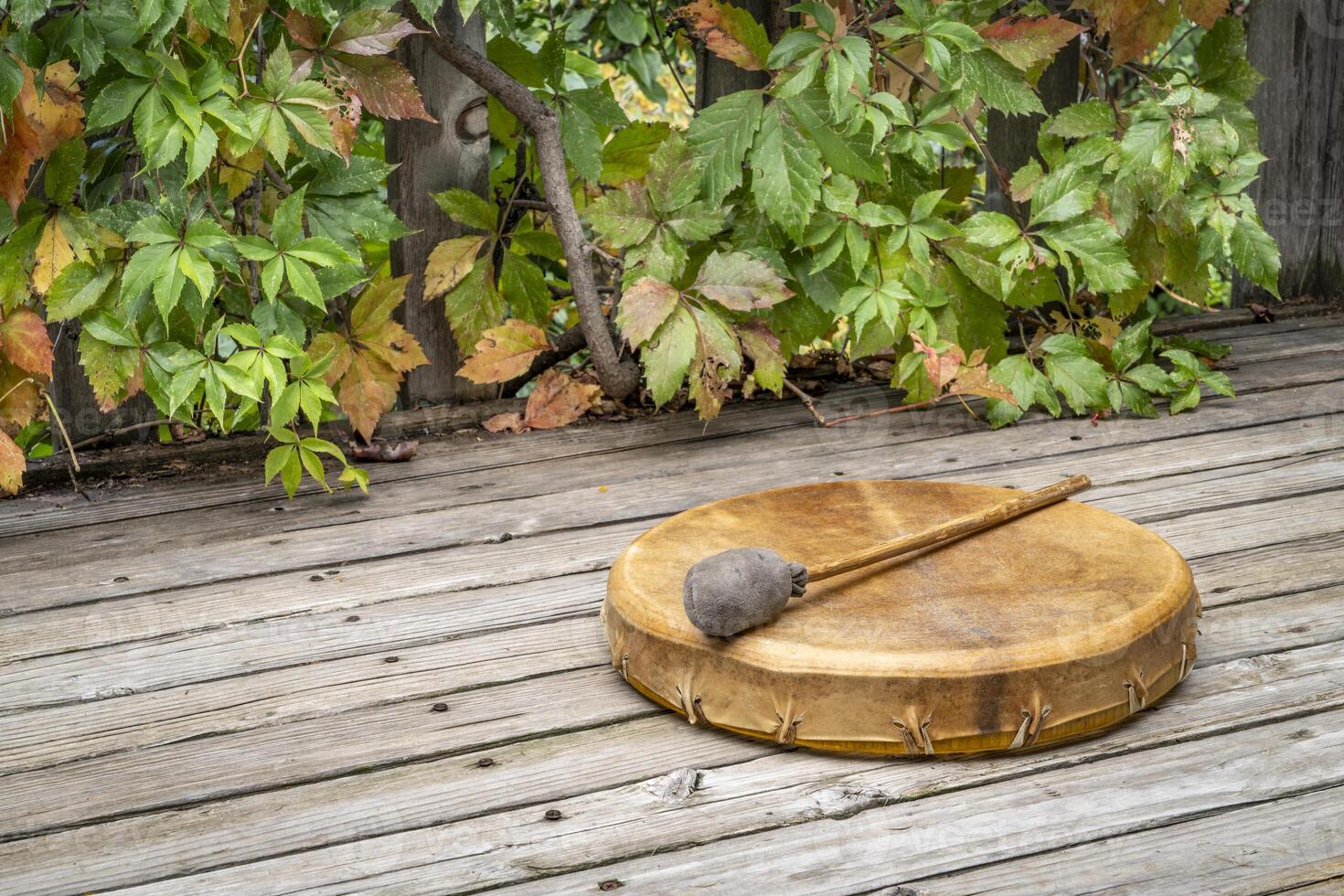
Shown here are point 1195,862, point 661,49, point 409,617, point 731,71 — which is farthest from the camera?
point 661,49

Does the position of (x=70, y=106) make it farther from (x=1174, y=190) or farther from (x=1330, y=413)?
(x=1330, y=413)

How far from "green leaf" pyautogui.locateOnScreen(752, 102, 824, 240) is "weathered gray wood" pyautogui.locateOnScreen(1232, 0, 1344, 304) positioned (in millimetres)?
1615

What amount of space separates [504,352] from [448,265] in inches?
8.1

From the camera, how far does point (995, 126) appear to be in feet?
10.3

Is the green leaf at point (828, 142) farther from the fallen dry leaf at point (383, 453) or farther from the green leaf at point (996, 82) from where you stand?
the fallen dry leaf at point (383, 453)

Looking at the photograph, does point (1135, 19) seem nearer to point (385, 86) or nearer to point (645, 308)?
point (645, 308)

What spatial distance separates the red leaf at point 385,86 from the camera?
223cm

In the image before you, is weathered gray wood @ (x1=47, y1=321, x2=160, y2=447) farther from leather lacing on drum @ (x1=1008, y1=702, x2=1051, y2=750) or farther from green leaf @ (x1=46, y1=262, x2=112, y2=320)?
leather lacing on drum @ (x1=1008, y1=702, x2=1051, y2=750)

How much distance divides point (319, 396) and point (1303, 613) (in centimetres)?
158

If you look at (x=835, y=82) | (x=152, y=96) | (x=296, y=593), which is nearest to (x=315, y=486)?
(x=296, y=593)

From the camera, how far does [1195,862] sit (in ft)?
Result: 4.02

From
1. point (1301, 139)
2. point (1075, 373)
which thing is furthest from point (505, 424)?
point (1301, 139)

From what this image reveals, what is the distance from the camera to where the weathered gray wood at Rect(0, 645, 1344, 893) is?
130 centimetres

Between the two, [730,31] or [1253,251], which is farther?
[1253,251]
